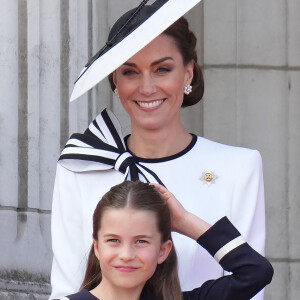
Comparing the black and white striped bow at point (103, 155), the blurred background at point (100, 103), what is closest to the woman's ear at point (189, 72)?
the black and white striped bow at point (103, 155)

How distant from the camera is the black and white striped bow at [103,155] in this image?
4.60 meters

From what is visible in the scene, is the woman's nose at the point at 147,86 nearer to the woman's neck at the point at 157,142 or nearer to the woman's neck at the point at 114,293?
the woman's neck at the point at 157,142

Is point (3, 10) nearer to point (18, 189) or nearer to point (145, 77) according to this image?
point (18, 189)

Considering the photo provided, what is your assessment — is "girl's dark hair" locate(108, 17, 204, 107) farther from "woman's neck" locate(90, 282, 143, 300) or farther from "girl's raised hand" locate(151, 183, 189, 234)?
"woman's neck" locate(90, 282, 143, 300)

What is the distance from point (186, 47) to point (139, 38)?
0.33 meters

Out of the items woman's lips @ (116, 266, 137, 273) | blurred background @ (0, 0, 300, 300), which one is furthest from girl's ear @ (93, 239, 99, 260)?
blurred background @ (0, 0, 300, 300)

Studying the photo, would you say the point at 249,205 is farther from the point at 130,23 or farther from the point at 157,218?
the point at 130,23

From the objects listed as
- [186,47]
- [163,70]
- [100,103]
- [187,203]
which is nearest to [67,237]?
[187,203]

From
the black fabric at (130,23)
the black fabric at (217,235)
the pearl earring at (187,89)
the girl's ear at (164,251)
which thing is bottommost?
the girl's ear at (164,251)

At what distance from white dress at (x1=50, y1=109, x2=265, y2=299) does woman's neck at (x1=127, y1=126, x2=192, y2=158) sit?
0.08ft

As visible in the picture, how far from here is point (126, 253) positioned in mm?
4082

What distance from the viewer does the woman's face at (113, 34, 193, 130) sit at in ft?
15.0

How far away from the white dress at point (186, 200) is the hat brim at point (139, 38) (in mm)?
364

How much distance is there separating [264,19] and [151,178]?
2.10 m
